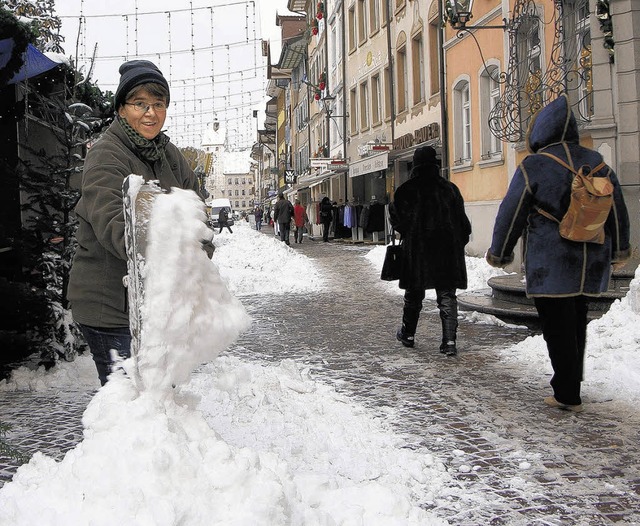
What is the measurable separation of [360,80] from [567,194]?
26649 mm

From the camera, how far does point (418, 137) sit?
22172mm

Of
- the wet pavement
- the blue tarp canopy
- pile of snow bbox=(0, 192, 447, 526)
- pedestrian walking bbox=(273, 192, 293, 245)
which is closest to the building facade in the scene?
pedestrian walking bbox=(273, 192, 293, 245)

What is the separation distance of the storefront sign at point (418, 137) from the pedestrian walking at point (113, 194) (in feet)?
59.2

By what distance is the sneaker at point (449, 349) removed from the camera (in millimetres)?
7125

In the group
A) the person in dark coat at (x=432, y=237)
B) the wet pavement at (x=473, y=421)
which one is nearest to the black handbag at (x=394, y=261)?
the person in dark coat at (x=432, y=237)

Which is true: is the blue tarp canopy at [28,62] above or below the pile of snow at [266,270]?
above

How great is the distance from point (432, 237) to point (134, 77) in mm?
4655

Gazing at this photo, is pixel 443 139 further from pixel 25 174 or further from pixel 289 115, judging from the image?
pixel 289 115

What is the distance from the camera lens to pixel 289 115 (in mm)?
62156

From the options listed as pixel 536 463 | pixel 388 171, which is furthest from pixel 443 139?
pixel 536 463

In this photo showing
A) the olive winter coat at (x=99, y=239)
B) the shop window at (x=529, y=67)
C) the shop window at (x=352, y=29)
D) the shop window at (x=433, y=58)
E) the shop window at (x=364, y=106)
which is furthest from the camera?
the shop window at (x=352, y=29)

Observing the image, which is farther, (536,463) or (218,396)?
(218,396)

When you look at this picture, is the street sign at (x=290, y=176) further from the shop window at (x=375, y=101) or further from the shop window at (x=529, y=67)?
the shop window at (x=529, y=67)

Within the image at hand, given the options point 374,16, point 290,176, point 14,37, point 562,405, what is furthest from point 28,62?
point 290,176
